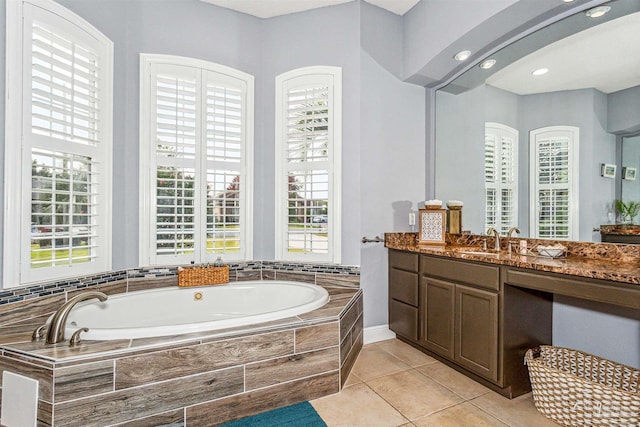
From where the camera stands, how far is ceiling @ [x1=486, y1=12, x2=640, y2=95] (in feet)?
6.29

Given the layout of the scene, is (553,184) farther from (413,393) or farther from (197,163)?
(197,163)

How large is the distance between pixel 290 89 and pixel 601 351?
319 centimetres

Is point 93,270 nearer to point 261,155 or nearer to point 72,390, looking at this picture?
point 72,390

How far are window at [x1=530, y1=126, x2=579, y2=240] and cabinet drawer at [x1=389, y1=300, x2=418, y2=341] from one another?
3.77 ft

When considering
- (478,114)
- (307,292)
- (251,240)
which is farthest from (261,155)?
(478,114)

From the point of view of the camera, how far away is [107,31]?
2.62m

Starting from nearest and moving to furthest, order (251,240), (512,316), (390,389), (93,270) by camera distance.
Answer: (512,316) → (390,389) → (93,270) → (251,240)

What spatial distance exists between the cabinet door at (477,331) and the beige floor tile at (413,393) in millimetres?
258

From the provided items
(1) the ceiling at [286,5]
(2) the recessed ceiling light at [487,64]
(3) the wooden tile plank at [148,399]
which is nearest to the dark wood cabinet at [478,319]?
(3) the wooden tile plank at [148,399]

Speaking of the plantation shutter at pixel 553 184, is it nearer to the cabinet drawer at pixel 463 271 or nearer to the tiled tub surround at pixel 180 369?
the cabinet drawer at pixel 463 271

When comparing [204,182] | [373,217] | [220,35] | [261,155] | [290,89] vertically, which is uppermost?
[220,35]

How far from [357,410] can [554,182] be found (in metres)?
2.02

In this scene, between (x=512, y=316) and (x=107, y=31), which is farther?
(x=107, y=31)

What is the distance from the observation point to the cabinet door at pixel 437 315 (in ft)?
7.92
